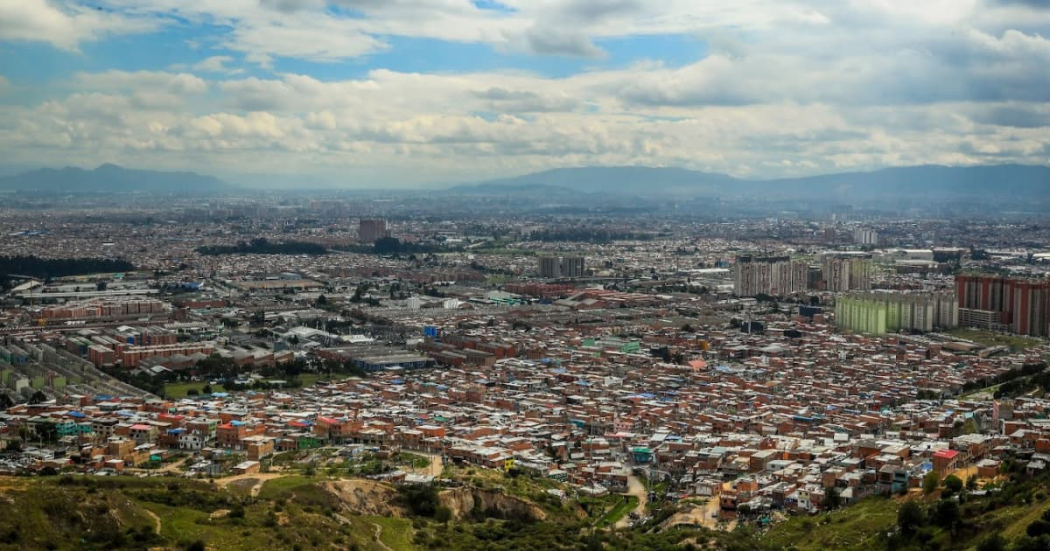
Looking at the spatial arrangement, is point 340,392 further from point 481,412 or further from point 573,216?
point 573,216

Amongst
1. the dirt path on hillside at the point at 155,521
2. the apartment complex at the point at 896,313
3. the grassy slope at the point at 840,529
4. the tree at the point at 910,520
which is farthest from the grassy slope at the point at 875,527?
the apartment complex at the point at 896,313

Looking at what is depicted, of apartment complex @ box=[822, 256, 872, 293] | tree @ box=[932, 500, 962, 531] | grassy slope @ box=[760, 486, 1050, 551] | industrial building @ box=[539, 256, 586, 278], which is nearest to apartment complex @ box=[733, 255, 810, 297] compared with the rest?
apartment complex @ box=[822, 256, 872, 293]

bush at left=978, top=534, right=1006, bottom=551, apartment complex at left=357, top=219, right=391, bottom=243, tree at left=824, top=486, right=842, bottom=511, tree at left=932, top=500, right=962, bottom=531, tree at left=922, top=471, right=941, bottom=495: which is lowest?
tree at left=824, top=486, right=842, bottom=511

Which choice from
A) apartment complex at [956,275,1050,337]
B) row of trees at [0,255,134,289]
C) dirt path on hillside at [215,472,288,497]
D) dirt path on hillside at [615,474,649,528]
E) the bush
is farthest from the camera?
row of trees at [0,255,134,289]

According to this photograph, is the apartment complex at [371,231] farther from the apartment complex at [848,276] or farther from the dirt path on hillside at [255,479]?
the dirt path on hillside at [255,479]

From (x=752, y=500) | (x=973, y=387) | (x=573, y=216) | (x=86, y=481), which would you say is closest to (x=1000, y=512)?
(x=752, y=500)

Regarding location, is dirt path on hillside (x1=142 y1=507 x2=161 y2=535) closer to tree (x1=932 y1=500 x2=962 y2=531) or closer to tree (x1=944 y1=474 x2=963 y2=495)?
tree (x1=932 y1=500 x2=962 y2=531)

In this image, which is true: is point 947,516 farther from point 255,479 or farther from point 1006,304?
point 1006,304
